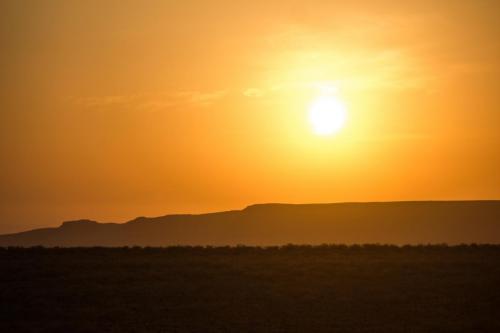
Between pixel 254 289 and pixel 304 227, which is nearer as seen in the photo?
pixel 254 289

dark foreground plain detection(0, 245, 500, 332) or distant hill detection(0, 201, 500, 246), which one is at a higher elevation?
distant hill detection(0, 201, 500, 246)

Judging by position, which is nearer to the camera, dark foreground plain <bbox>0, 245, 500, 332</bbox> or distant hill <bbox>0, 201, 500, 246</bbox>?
dark foreground plain <bbox>0, 245, 500, 332</bbox>

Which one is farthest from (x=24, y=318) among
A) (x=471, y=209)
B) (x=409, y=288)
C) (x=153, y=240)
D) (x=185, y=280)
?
(x=153, y=240)

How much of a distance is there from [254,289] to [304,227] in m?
104

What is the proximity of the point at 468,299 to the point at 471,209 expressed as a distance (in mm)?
97357

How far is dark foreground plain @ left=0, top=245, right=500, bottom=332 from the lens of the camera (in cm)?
2834

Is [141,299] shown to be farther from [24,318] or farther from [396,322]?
[396,322]

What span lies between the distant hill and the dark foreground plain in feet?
257

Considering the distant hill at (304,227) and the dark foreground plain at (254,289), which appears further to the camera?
the distant hill at (304,227)

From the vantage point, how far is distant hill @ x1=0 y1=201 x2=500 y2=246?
124 meters

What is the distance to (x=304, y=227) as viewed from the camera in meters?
136

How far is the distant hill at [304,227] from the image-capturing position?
406 feet

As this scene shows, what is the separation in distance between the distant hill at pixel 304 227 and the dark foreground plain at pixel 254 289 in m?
78.3

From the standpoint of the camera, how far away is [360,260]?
37375mm
